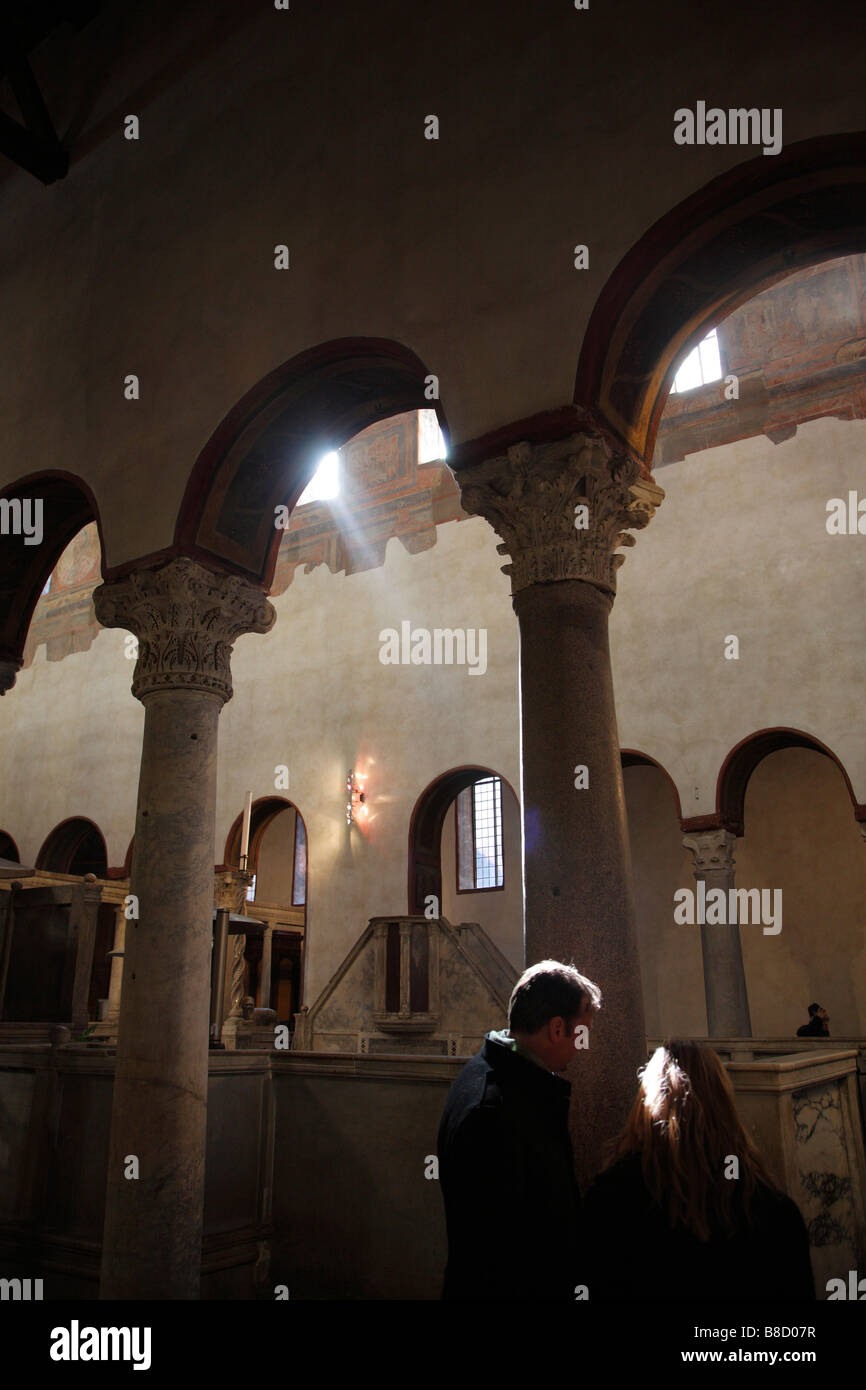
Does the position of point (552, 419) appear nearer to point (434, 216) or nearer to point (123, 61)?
point (434, 216)

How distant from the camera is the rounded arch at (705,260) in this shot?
445cm

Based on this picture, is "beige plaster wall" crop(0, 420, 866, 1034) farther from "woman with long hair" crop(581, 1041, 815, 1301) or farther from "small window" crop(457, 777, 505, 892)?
"woman with long hair" crop(581, 1041, 815, 1301)

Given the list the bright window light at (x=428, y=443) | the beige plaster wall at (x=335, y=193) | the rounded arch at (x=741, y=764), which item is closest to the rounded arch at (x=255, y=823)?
the bright window light at (x=428, y=443)

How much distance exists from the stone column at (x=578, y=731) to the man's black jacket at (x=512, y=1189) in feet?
5.03

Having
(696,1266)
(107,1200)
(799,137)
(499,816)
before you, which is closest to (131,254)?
(799,137)

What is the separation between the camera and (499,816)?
661 inches

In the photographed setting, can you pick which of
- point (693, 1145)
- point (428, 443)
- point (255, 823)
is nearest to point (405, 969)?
point (255, 823)

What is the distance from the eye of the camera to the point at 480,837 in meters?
17.0

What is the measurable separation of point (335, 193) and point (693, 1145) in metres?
5.73

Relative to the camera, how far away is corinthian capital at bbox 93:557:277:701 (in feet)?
19.6

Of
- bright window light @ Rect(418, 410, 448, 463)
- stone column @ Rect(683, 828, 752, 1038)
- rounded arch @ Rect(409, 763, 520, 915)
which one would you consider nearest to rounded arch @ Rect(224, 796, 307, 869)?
rounded arch @ Rect(409, 763, 520, 915)

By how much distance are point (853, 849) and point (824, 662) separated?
363cm

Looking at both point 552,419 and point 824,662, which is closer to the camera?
point 552,419
